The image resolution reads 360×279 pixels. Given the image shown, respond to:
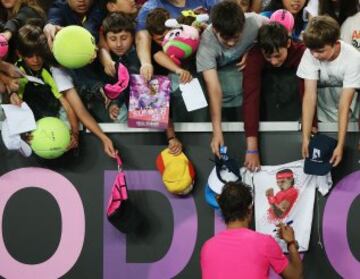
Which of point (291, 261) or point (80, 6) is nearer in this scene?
point (291, 261)

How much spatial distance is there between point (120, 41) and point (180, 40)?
1.09ft

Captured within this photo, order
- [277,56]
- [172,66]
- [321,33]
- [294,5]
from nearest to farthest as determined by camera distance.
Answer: [321,33] < [277,56] < [172,66] < [294,5]

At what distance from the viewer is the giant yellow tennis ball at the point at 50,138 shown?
3.57 metres

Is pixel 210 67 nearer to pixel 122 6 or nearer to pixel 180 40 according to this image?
pixel 180 40

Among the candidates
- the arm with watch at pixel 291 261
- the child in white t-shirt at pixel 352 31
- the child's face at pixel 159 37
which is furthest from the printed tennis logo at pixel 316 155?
the child's face at pixel 159 37

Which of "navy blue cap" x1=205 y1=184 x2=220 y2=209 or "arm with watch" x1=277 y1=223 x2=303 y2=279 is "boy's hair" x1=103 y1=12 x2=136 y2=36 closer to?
"navy blue cap" x1=205 y1=184 x2=220 y2=209

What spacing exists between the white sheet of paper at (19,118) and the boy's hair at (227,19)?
104 centimetres

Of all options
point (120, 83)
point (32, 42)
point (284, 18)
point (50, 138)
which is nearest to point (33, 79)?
point (32, 42)

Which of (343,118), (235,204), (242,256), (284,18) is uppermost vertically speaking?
(284,18)

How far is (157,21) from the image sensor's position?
3562mm

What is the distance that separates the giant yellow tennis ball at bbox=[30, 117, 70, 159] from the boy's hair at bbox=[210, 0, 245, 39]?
3.00 feet

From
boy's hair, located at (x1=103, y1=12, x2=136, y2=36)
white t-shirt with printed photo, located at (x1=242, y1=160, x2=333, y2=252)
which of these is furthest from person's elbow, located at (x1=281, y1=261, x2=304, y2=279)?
boy's hair, located at (x1=103, y1=12, x2=136, y2=36)

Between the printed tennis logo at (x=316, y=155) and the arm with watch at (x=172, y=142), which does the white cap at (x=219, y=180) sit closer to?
the arm with watch at (x=172, y=142)

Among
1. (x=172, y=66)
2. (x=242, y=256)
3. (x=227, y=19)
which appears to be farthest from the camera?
(x=172, y=66)
